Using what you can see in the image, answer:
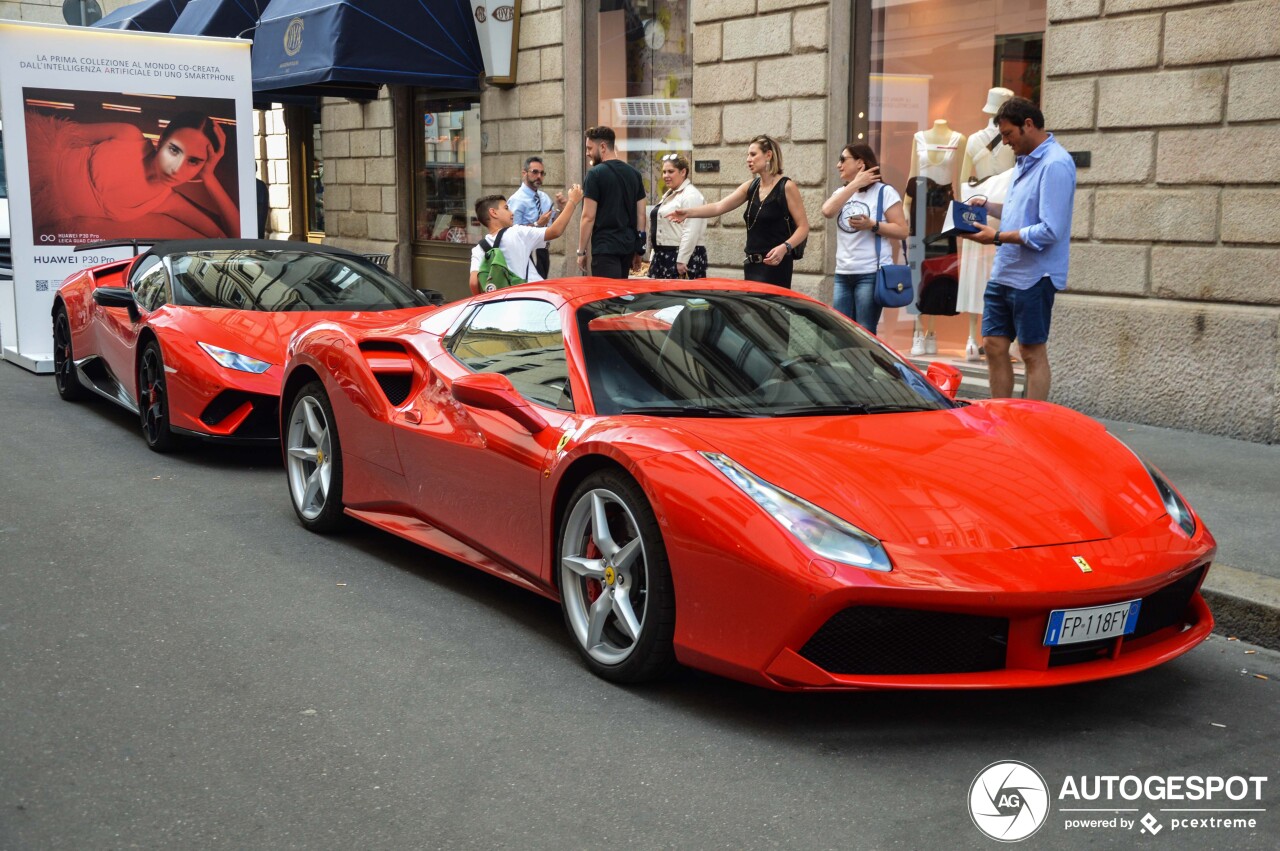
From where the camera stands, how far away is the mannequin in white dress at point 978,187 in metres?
11.0

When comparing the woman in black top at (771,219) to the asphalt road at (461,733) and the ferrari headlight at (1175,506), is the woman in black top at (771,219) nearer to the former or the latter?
the asphalt road at (461,733)

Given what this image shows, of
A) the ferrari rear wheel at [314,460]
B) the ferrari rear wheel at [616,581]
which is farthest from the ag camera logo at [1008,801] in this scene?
the ferrari rear wheel at [314,460]

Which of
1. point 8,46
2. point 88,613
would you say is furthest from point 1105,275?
point 8,46

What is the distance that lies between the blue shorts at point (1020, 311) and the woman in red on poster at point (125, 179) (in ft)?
27.2

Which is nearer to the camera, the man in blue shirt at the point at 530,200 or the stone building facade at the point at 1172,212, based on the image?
the stone building facade at the point at 1172,212

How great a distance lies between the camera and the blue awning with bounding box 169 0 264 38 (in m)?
20.1

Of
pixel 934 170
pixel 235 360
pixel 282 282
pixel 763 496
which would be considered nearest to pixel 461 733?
pixel 763 496

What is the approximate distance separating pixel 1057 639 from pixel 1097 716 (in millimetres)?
444

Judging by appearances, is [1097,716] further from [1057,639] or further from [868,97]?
[868,97]

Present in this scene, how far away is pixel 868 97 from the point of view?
1230 centimetres

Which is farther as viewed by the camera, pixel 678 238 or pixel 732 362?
pixel 678 238

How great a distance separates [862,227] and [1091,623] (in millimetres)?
5693

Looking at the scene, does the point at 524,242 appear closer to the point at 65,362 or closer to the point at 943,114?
the point at 65,362

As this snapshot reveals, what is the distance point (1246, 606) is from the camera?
4984 mm
